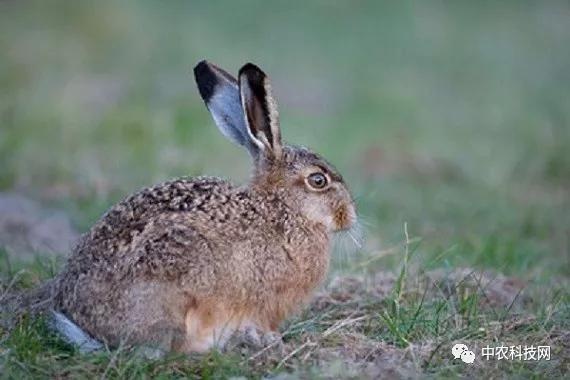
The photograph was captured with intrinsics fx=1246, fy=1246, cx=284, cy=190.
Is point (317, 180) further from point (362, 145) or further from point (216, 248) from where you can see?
point (362, 145)

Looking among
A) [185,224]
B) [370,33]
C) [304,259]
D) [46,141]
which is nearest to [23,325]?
[185,224]

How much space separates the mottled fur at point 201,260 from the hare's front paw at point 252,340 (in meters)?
0.05

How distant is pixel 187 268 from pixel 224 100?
4.25 ft

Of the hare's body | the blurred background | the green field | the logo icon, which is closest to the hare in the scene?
the hare's body

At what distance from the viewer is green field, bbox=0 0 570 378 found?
645 centimetres

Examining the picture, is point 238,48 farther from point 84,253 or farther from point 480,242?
point 84,253

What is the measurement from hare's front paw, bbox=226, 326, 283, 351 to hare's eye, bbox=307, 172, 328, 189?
1015mm

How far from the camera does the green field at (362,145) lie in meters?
6.45

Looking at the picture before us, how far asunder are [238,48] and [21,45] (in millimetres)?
3893

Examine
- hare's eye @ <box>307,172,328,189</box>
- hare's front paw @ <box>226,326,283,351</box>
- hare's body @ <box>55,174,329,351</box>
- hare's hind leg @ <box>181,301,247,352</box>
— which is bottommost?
hare's front paw @ <box>226,326,283,351</box>

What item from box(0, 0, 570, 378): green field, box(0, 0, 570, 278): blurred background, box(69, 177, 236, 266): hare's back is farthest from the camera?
box(0, 0, 570, 278): blurred background

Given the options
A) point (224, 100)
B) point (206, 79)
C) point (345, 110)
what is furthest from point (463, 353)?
point (345, 110)

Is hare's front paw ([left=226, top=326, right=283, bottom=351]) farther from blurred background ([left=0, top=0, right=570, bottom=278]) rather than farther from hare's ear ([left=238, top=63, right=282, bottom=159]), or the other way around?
blurred background ([left=0, top=0, right=570, bottom=278])

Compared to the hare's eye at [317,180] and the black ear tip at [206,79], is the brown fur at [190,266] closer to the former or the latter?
the hare's eye at [317,180]
